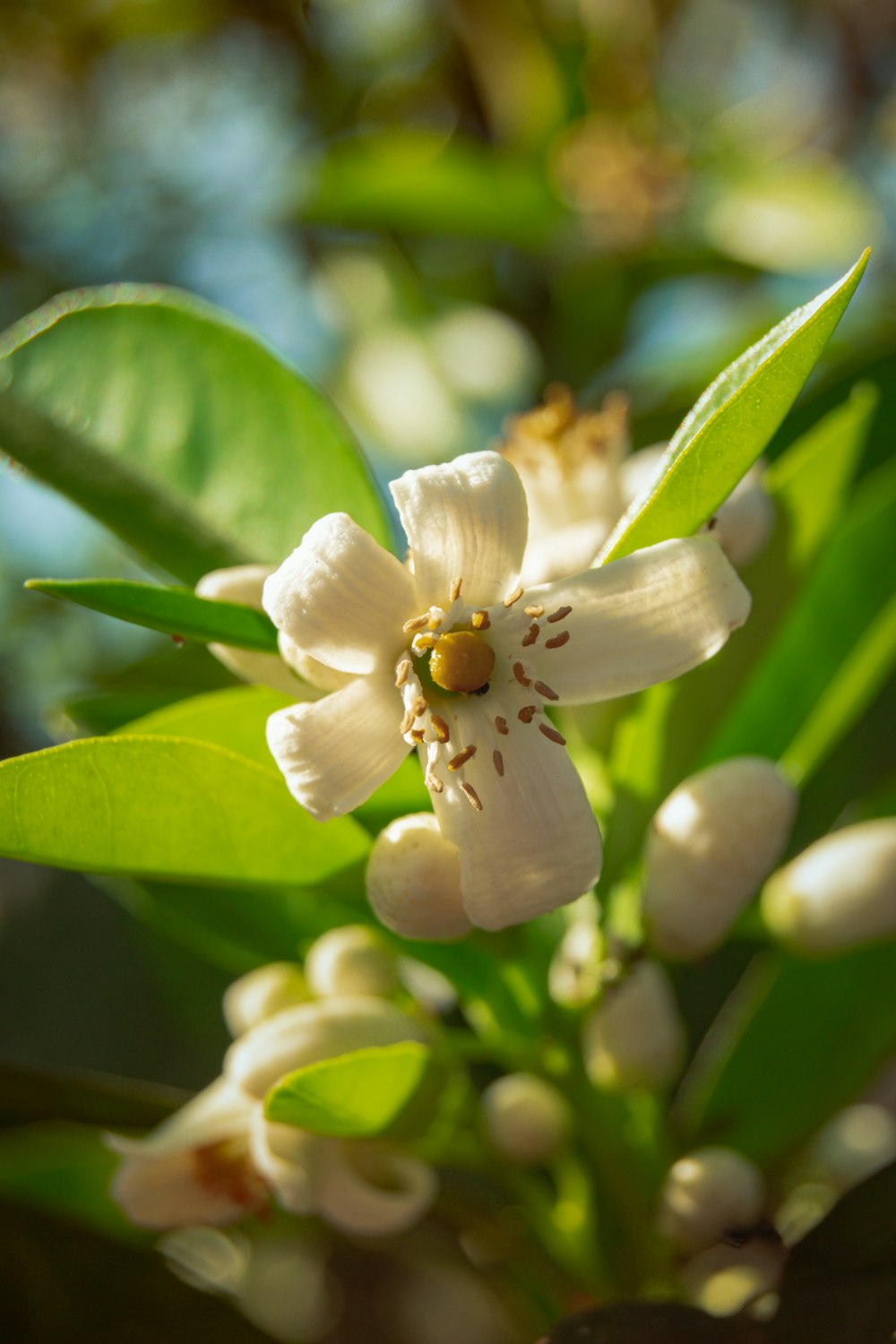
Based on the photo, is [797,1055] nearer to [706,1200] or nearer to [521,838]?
[706,1200]

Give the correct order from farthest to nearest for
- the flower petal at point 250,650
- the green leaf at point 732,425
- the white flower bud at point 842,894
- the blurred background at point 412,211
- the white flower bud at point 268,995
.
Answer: the blurred background at point 412,211 < the white flower bud at point 268,995 < the white flower bud at point 842,894 < the flower petal at point 250,650 < the green leaf at point 732,425

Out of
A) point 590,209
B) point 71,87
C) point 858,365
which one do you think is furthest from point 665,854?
point 71,87

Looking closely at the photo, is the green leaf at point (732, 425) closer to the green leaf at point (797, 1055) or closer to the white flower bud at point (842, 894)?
the white flower bud at point (842, 894)

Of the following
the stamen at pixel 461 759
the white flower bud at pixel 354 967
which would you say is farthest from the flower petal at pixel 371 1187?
the stamen at pixel 461 759

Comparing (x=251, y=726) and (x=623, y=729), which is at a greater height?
(x=251, y=726)

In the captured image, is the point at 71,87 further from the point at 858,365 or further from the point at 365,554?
the point at 365,554

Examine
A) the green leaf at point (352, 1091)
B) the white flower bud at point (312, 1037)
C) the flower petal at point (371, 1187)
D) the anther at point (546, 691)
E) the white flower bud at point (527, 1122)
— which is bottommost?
the white flower bud at point (527, 1122)
